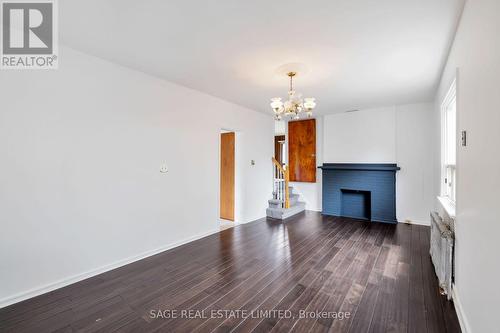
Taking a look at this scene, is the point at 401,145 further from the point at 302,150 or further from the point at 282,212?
the point at 282,212

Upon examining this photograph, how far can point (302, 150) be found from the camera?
21.7 feet

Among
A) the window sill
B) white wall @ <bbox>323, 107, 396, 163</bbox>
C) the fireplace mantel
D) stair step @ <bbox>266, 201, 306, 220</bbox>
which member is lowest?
stair step @ <bbox>266, 201, 306, 220</bbox>

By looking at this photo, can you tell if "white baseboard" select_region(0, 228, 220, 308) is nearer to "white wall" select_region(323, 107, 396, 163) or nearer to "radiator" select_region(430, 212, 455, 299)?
"radiator" select_region(430, 212, 455, 299)

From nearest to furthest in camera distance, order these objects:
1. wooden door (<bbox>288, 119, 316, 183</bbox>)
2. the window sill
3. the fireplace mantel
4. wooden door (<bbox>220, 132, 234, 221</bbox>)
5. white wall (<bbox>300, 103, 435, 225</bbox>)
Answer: the window sill < white wall (<bbox>300, 103, 435, 225</bbox>) < the fireplace mantel < wooden door (<bbox>220, 132, 234, 221</bbox>) < wooden door (<bbox>288, 119, 316, 183</bbox>)

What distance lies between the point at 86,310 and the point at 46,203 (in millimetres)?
1196

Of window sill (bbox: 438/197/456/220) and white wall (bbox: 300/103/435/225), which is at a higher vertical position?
white wall (bbox: 300/103/435/225)

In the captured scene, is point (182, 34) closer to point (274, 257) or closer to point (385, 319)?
point (274, 257)

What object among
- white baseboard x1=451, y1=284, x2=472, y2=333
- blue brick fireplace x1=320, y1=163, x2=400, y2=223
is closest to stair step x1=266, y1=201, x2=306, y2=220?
blue brick fireplace x1=320, y1=163, x2=400, y2=223

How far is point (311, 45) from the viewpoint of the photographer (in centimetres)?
253

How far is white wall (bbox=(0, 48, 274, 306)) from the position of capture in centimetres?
228

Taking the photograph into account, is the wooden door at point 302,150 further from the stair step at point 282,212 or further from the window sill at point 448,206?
the window sill at point 448,206

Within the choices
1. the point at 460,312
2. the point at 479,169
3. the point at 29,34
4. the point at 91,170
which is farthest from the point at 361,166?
the point at 29,34

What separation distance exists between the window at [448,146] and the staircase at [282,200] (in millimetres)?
3159

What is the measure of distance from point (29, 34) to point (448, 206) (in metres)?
5.15
